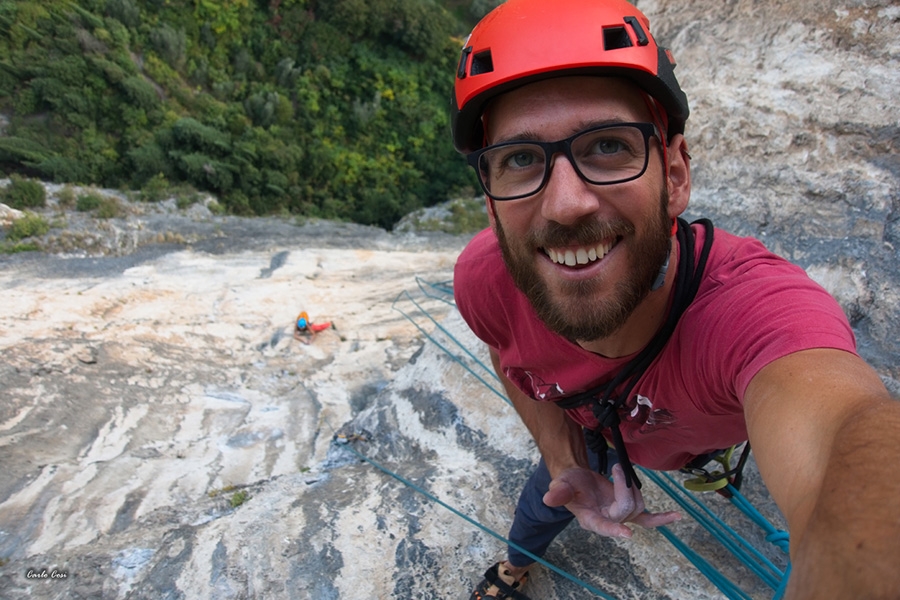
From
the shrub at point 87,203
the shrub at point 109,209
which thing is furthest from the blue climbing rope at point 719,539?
the shrub at point 87,203

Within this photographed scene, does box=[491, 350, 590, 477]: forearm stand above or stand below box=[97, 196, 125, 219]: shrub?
above

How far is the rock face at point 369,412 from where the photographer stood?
242 cm

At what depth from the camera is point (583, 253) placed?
52.1 inches

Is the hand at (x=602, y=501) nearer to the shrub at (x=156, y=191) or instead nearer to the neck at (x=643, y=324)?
the neck at (x=643, y=324)

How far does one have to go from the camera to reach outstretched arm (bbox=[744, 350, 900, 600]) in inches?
26.4

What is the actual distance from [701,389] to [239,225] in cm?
1394

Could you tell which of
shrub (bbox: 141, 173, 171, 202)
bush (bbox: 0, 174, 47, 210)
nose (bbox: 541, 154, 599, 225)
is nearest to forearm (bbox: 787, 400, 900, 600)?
nose (bbox: 541, 154, 599, 225)

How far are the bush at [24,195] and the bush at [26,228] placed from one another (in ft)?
9.05

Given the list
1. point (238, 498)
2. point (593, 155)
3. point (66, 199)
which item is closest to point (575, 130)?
point (593, 155)

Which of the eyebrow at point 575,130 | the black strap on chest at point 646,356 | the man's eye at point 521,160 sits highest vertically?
the eyebrow at point 575,130

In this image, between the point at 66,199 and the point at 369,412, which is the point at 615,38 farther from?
the point at 66,199

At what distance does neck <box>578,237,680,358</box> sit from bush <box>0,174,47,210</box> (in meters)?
15.3

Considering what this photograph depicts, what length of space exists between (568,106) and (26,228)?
470 inches

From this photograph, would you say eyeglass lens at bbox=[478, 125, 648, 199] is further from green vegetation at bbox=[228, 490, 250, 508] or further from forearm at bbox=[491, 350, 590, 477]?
green vegetation at bbox=[228, 490, 250, 508]
